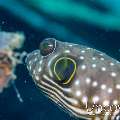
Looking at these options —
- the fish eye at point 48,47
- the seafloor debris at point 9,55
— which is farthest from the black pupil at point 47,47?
the seafloor debris at point 9,55

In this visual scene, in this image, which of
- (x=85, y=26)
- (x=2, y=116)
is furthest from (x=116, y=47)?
(x=2, y=116)

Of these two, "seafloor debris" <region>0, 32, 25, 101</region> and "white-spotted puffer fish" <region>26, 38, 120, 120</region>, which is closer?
"white-spotted puffer fish" <region>26, 38, 120, 120</region>

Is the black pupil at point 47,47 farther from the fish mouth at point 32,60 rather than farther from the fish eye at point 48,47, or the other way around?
the fish mouth at point 32,60

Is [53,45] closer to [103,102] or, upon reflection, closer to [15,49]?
[103,102]

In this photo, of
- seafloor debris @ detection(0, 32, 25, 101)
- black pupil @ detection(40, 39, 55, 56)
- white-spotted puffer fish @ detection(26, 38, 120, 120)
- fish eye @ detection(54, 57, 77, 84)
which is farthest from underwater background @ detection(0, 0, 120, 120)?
fish eye @ detection(54, 57, 77, 84)

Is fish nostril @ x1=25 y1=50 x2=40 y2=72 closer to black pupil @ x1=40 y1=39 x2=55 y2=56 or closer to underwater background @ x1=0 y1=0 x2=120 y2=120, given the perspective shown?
black pupil @ x1=40 y1=39 x2=55 y2=56

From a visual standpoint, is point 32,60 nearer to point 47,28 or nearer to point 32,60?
point 32,60
